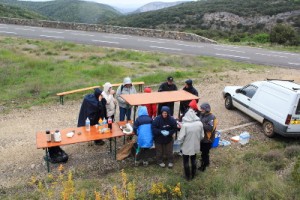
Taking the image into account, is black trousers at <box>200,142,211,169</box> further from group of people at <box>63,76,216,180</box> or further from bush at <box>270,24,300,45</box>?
bush at <box>270,24,300,45</box>

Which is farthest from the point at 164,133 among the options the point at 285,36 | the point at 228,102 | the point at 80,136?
the point at 285,36

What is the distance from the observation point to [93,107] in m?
8.09

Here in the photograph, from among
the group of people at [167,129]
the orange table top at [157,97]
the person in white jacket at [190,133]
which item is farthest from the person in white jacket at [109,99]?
the person in white jacket at [190,133]

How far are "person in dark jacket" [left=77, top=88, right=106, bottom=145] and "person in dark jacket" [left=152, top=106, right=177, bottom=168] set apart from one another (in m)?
1.80

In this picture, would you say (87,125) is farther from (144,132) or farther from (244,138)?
(244,138)

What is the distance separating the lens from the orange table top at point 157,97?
8156mm

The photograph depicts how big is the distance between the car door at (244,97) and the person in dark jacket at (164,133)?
4283 mm

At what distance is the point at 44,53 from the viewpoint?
20.2 m

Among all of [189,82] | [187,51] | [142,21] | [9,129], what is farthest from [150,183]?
[142,21]

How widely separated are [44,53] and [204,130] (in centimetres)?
1585

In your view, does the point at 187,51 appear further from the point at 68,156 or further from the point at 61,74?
the point at 68,156

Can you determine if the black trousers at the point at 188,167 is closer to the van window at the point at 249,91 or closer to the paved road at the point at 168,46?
the van window at the point at 249,91

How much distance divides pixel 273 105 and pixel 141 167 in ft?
14.6

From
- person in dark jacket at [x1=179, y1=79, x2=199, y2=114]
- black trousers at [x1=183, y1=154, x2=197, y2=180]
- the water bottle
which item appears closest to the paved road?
person in dark jacket at [x1=179, y1=79, x2=199, y2=114]
